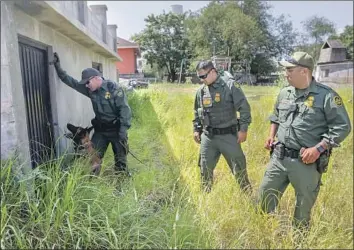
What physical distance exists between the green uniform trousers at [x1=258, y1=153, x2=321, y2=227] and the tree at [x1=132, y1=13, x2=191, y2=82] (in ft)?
40.5

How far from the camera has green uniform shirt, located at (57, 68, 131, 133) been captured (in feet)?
12.4

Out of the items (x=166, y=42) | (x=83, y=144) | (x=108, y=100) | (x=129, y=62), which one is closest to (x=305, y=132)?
(x=108, y=100)

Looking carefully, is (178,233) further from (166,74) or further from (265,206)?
(166,74)

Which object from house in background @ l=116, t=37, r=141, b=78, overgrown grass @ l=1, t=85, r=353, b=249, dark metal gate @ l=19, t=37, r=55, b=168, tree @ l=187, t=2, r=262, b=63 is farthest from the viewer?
house in background @ l=116, t=37, r=141, b=78

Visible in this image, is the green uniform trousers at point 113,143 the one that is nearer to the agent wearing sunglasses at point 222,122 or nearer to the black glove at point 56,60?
the black glove at point 56,60

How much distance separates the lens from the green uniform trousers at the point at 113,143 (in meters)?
3.92

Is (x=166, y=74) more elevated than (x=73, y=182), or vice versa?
(x=166, y=74)

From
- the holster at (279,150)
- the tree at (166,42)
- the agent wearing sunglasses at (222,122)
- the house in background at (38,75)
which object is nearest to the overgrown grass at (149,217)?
the agent wearing sunglasses at (222,122)

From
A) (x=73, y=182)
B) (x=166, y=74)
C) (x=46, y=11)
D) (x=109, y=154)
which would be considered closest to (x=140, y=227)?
(x=73, y=182)

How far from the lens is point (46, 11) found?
2.89 metres

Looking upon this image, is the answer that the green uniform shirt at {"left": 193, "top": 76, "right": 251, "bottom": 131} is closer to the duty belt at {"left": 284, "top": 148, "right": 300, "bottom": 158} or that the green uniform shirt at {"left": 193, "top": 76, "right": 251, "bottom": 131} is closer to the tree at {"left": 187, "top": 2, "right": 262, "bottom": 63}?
the duty belt at {"left": 284, "top": 148, "right": 300, "bottom": 158}

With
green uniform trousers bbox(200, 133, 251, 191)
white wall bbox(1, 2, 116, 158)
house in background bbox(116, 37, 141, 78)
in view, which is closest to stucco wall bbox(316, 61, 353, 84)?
green uniform trousers bbox(200, 133, 251, 191)

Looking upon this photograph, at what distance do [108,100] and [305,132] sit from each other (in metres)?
2.43

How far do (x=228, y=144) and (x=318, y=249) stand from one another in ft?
4.97
